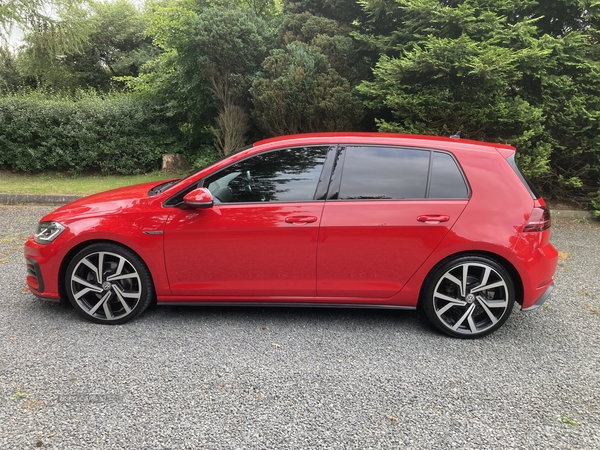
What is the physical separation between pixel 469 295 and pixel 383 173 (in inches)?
45.6

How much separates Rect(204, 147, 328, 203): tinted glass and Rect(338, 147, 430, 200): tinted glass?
9.7 inches

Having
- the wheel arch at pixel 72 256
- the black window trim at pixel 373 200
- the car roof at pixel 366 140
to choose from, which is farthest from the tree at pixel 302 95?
the wheel arch at pixel 72 256

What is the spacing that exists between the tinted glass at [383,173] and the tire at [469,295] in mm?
646

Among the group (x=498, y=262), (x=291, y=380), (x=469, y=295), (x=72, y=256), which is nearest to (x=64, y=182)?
(x=72, y=256)

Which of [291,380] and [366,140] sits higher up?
[366,140]

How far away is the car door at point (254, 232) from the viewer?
3260mm

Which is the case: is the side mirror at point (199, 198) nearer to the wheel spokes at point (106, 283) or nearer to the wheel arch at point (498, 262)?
the wheel spokes at point (106, 283)

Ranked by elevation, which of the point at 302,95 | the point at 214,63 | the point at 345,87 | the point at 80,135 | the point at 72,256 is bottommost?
the point at 72,256

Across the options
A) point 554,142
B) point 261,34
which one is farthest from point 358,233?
point 261,34

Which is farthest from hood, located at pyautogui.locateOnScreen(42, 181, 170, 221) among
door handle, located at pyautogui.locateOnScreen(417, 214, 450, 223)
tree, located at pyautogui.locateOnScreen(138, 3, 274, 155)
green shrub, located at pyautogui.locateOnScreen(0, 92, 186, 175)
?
green shrub, located at pyautogui.locateOnScreen(0, 92, 186, 175)

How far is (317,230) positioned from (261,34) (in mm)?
8021

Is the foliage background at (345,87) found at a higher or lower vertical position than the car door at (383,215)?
higher

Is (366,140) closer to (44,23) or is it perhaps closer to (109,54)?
(44,23)

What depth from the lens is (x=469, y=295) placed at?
3.26 meters
